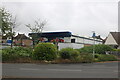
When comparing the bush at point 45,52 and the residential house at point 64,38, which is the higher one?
the residential house at point 64,38

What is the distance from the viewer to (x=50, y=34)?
136 ft

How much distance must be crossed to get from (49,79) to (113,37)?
47194mm

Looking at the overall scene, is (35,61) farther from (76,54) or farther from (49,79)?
(49,79)

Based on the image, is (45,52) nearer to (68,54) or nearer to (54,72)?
(68,54)

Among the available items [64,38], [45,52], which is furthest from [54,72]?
[64,38]

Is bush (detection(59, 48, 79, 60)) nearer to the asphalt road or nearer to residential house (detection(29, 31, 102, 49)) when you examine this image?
the asphalt road

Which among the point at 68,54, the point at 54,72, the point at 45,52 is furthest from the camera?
the point at 68,54

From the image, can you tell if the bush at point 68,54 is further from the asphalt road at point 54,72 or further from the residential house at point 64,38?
the residential house at point 64,38

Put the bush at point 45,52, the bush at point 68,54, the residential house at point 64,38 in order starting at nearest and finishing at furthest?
the bush at point 45,52 → the bush at point 68,54 → the residential house at point 64,38

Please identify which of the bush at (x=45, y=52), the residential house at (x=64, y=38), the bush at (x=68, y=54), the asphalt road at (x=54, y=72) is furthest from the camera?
the residential house at (x=64, y=38)

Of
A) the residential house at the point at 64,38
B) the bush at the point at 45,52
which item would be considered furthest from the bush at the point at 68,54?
the residential house at the point at 64,38

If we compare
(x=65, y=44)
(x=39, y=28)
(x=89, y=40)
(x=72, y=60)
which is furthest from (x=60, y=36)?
(x=72, y=60)

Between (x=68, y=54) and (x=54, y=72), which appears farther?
(x=68, y=54)

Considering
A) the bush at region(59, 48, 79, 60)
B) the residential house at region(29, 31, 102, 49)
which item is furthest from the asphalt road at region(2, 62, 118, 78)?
the residential house at region(29, 31, 102, 49)
